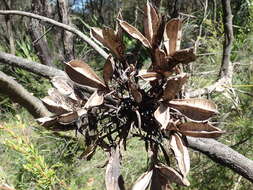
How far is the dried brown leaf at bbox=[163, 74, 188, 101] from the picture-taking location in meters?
0.28

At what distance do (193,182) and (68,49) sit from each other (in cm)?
80

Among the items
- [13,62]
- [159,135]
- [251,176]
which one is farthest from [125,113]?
[13,62]

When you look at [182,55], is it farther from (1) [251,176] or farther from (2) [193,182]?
(2) [193,182]

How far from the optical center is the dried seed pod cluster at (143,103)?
299 millimetres

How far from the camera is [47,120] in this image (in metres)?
0.33

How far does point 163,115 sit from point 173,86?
0.09ft

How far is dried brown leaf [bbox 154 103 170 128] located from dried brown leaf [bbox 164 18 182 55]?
5 centimetres

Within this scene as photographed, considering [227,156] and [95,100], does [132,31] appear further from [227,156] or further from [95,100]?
[227,156]

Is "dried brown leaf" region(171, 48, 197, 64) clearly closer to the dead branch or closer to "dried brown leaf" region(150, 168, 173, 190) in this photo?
"dried brown leaf" region(150, 168, 173, 190)

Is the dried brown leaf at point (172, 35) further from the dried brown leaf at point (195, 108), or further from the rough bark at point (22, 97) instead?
the rough bark at point (22, 97)

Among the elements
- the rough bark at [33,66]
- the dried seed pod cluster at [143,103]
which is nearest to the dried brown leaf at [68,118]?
the dried seed pod cluster at [143,103]

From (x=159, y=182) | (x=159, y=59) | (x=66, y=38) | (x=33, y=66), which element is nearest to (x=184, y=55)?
(x=159, y=59)

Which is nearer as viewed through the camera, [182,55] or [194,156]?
[182,55]

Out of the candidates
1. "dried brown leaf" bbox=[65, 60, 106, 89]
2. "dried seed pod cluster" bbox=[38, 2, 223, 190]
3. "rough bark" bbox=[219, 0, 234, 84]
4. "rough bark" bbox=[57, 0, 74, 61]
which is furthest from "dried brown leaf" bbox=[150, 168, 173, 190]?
"rough bark" bbox=[57, 0, 74, 61]
